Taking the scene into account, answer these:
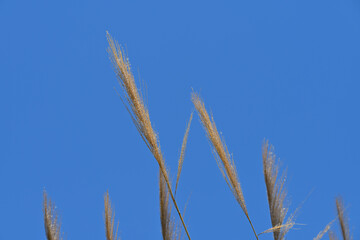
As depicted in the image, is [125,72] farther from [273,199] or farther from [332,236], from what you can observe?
[332,236]

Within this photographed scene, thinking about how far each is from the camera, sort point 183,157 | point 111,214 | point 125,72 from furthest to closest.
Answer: point 111,214 → point 183,157 → point 125,72

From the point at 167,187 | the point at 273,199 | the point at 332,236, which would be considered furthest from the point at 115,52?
the point at 332,236

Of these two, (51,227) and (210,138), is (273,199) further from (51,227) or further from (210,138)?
(51,227)

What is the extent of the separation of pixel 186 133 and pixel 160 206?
1.02 ft

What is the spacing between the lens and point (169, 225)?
5.48 feet

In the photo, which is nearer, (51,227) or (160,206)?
(160,206)

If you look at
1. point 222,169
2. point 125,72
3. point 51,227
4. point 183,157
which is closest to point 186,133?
point 183,157

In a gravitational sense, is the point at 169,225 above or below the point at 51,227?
below

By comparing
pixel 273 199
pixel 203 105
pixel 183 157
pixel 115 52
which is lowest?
pixel 273 199

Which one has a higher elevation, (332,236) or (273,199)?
(273,199)

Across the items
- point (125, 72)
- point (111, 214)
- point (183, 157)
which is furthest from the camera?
point (111, 214)

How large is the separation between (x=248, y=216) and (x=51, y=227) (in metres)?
0.93

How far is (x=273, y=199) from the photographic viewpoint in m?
1.66

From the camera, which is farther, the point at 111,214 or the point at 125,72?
the point at 111,214
